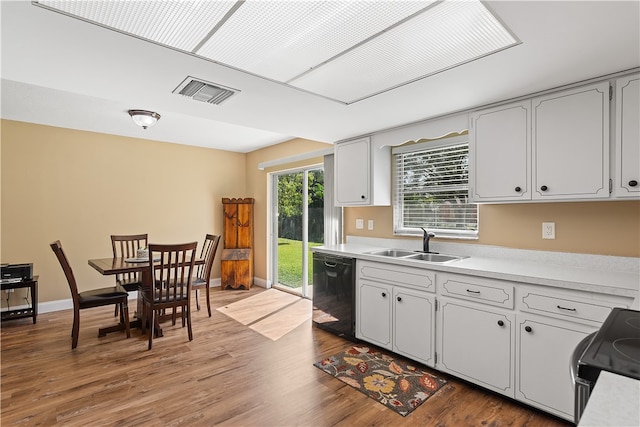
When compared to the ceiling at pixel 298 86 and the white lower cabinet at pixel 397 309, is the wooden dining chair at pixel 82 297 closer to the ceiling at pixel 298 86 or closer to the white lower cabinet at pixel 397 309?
the ceiling at pixel 298 86

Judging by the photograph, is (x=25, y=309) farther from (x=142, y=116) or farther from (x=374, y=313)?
(x=374, y=313)

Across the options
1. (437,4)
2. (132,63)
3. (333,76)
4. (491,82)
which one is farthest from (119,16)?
(491,82)

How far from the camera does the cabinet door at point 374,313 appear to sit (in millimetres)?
2979

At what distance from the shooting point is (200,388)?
2.46 metres

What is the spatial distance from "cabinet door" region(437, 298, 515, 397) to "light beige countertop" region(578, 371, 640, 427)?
1.54 metres

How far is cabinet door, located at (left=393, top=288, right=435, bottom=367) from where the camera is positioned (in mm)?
2639

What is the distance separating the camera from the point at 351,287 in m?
3.29

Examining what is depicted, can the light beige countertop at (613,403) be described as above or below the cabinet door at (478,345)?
above

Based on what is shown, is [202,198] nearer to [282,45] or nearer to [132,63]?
[132,63]

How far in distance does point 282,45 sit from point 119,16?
0.76 metres

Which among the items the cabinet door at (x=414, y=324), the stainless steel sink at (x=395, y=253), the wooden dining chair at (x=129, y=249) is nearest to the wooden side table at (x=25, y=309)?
the wooden dining chair at (x=129, y=249)

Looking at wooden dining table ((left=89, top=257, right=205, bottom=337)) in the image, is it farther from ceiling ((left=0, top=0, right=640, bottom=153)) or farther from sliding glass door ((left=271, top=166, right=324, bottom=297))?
sliding glass door ((left=271, top=166, right=324, bottom=297))

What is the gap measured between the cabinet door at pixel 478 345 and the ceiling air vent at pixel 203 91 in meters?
2.31

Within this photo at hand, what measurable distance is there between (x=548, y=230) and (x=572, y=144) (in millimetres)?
704
